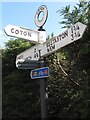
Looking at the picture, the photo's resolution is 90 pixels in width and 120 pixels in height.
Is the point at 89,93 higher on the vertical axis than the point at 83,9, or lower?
lower

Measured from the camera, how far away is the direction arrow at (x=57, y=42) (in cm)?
382

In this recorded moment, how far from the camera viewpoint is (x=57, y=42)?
4219 mm

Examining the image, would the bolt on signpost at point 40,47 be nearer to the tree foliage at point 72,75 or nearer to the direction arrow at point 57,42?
the direction arrow at point 57,42

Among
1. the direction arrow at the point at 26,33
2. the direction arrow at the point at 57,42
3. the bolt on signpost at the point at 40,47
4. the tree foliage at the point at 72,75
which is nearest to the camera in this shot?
the direction arrow at the point at 57,42

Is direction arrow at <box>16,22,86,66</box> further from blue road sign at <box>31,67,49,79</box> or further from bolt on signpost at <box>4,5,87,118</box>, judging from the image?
blue road sign at <box>31,67,49,79</box>

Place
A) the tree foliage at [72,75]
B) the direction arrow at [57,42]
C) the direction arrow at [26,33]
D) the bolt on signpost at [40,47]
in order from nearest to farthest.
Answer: the direction arrow at [57,42] < the bolt on signpost at [40,47] < the direction arrow at [26,33] < the tree foliage at [72,75]

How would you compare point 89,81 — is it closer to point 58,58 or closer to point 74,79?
point 74,79

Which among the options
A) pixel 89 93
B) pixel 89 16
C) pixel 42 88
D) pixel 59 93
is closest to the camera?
pixel 42 88

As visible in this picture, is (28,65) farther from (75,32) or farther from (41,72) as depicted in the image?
(75,32)

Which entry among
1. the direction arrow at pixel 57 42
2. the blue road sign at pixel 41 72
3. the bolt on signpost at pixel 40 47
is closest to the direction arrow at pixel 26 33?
the bolt on signpost at pixel 40 47

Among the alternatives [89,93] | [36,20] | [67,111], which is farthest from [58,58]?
[36,20]

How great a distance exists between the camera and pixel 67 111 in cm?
770

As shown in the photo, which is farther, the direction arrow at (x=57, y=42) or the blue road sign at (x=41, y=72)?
the blue road sign at (x=41, y=72)

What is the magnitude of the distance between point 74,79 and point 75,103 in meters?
0.67
